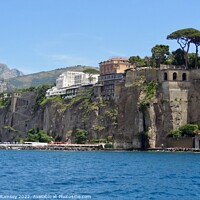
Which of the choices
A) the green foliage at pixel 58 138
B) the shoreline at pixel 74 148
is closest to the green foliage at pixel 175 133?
the shoreline at pixel 74 148

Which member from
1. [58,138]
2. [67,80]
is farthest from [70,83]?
[58,138]

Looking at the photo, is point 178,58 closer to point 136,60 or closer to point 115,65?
point 136,60

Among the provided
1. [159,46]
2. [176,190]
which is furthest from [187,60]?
[176,190]

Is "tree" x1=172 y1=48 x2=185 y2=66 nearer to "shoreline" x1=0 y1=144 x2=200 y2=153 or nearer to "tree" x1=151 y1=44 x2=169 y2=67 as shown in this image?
"tree" x1=151 y1=44 x2=169 y2=67

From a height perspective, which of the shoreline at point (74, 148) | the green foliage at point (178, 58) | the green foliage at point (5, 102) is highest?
the green foliage at point (178, 58)

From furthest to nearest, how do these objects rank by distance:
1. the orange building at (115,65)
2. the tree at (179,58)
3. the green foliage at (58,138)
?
1. the orange building at (115,65)
2. the green foliage at (58,138)
3. the tree at (179,58)

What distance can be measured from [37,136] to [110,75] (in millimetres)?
19397

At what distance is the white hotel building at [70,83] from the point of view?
111375 millimetres

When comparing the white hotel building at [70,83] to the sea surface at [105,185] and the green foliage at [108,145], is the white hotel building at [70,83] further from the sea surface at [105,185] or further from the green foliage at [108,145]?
the sea surface at [105,185]

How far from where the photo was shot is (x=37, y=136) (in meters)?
107

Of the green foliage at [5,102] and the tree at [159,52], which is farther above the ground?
the tree at [159,52]

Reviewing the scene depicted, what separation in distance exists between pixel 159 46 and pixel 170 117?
19780 mm

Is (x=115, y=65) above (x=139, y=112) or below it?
above

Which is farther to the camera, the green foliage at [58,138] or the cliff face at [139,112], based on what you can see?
the green foliage at [58,138]
